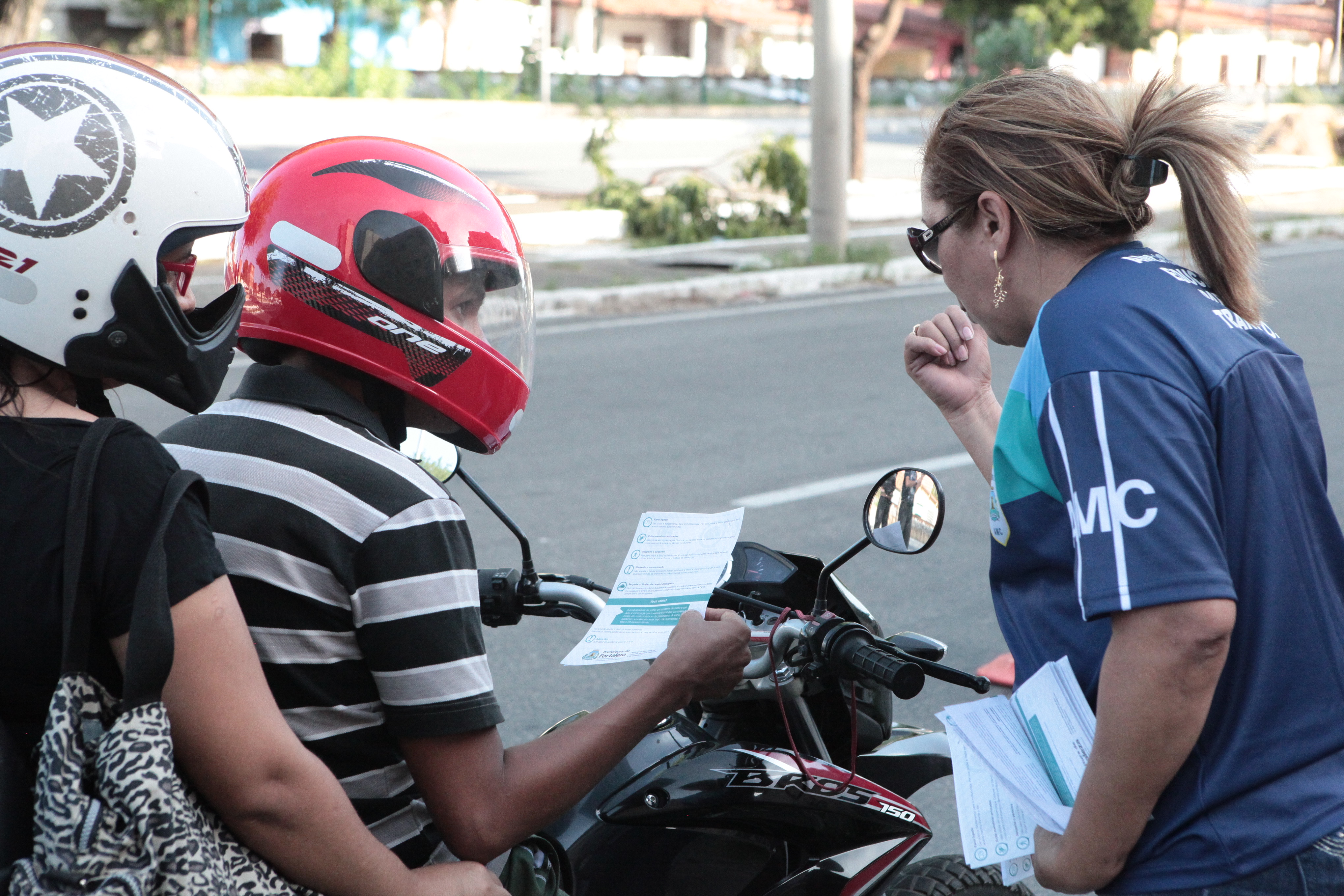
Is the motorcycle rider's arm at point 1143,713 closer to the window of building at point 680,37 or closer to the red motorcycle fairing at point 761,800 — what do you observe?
the red motorcycle fairing at point 761,800

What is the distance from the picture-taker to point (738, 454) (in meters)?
6.77

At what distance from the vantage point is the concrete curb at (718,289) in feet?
36.0

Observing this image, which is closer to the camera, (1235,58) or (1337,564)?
(1337,564)

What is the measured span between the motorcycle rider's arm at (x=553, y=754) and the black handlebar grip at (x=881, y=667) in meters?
0.16

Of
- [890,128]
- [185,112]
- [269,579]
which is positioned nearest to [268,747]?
[269,579]

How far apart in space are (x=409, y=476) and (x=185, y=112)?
1.66 ft

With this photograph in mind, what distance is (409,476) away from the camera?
5.37 ft

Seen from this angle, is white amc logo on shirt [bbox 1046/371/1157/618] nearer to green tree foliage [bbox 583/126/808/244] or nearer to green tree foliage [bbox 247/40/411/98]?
green tree foliage [bbox 583/126/808/244]

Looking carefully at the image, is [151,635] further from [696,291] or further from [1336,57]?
[1336,57]

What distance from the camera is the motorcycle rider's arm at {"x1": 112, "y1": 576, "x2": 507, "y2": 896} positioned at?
1.34m

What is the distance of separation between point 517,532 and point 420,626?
513 millimetres

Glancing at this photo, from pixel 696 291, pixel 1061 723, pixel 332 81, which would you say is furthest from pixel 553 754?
pixel 332 81

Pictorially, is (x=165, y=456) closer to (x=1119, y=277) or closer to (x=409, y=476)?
(x=409, y=476)

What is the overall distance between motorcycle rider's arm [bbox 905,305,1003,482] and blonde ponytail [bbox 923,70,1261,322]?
0.54 meters
